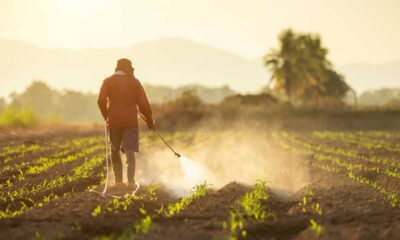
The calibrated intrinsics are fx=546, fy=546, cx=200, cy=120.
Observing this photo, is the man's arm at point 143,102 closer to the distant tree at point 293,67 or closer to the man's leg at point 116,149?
the man's leg at point 116,149

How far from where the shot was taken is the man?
31.3 feet

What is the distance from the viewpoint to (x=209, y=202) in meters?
7.83

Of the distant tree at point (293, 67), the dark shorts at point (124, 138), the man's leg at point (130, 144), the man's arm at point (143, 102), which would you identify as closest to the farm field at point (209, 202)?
the man's leg at point (130, 144)

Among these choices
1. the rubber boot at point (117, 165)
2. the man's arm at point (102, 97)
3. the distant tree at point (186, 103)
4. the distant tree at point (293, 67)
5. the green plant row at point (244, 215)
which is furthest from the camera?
the distant tree at point (293, 67)

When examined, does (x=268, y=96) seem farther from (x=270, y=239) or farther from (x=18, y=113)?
(x=270, y=239)

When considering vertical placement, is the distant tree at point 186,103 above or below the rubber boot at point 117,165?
above

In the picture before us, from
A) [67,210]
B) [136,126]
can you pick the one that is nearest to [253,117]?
[136,126]

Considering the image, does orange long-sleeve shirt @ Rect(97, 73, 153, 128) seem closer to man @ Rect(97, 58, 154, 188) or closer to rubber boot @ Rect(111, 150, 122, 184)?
man @ Rect(97, 58, 154, 188)

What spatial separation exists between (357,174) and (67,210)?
648 centimetres

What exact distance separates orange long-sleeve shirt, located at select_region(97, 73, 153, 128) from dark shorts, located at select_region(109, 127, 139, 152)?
0.39 ft

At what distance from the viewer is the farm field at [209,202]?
19.9ft

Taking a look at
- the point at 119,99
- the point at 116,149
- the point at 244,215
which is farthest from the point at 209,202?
the point at 119,99

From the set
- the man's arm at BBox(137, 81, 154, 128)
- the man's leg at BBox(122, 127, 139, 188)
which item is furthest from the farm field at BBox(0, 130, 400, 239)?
the man's arm at BBox(137, 81, 154, 128)

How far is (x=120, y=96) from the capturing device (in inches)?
376
